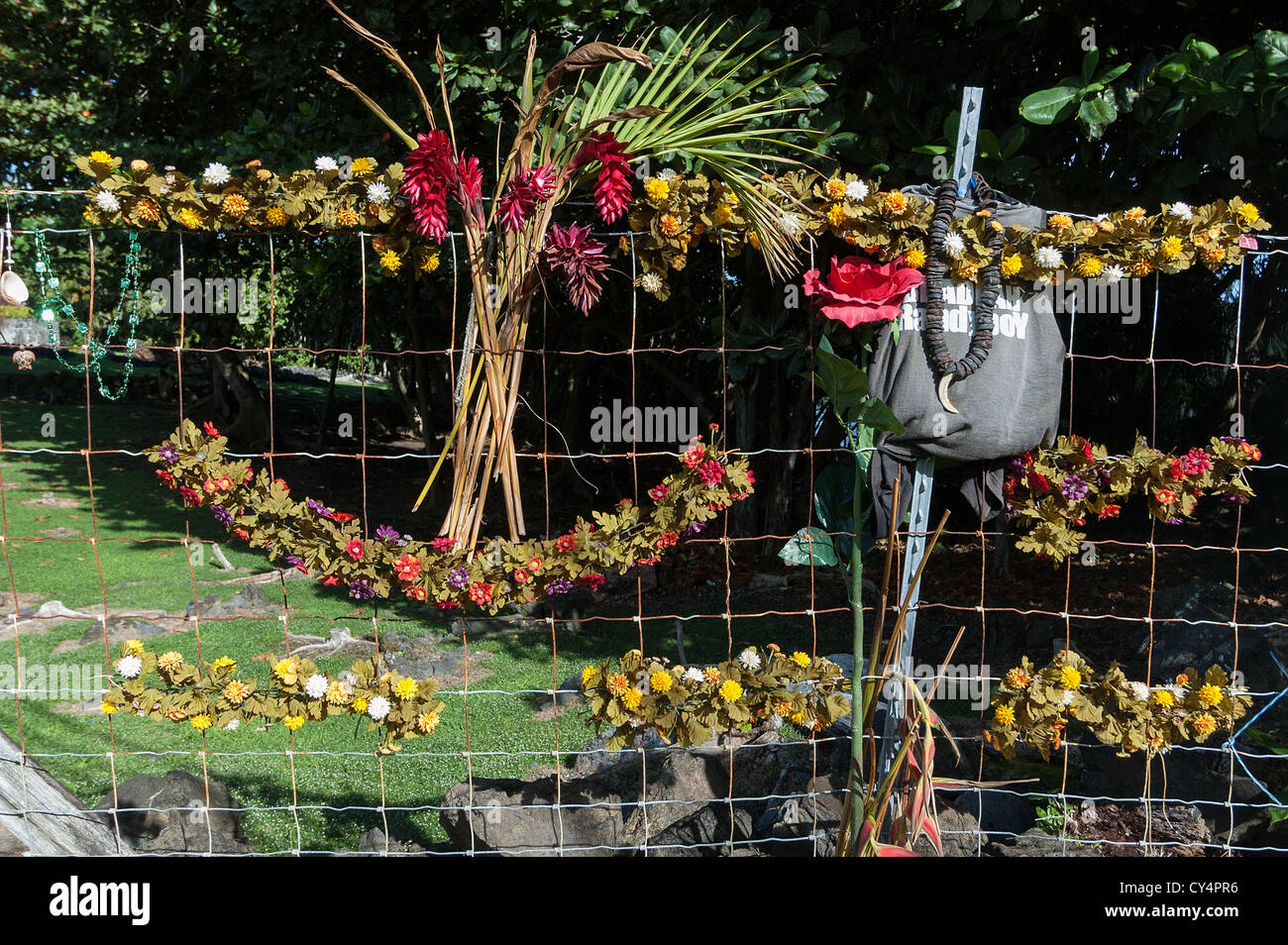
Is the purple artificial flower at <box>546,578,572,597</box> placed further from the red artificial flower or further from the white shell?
the white shell

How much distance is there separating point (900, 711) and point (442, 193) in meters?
1.93

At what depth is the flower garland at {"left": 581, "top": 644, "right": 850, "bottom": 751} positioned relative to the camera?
2684 mm

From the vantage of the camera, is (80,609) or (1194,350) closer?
(80,609)

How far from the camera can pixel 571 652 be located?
592cm

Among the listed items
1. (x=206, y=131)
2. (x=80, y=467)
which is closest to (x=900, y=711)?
(x=206, y=131)

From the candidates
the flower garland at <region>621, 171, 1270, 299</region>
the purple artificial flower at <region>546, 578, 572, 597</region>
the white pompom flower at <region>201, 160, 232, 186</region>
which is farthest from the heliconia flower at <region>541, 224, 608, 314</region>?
the white pompom flower at <region>201, 160, 232, 186</region>

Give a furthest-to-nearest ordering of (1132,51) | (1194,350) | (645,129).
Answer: (1194,350) < (1132,51) < (645,129)

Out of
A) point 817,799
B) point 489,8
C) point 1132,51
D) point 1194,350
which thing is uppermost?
point 489,8

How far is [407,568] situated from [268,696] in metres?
0.57

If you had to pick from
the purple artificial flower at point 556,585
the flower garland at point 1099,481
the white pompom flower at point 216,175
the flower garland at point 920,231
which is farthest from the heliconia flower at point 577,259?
the flower garland at point 1099,481

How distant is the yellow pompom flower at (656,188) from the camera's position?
104 inches

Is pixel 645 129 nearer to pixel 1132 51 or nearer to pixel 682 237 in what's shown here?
pixel 682 237

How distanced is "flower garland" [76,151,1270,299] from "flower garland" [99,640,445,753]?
→ 1.16 metres

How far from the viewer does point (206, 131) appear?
7.63 m
